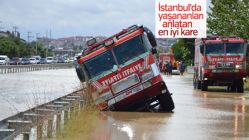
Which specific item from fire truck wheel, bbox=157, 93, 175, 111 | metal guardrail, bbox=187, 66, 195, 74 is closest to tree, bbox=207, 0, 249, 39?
fire truck wheel, bbox=157, 93, 175, 111

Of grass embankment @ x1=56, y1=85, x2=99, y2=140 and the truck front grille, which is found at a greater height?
the truck front grille

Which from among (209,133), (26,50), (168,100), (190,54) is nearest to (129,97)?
(168,100)

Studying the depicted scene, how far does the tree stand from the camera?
3782 centimetres

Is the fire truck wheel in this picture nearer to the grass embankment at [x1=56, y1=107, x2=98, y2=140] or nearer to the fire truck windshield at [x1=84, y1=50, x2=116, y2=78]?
the fire truck windshield at [x1=84, y1=50, x2=116, y2=78]

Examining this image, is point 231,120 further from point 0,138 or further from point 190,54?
point 190,54

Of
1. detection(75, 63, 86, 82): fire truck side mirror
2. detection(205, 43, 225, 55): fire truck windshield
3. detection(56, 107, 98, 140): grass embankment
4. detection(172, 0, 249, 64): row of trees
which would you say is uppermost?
detection(172, 0, 249, 64): row of trees

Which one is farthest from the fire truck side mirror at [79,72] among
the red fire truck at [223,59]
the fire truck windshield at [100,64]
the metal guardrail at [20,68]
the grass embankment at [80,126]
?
the metal guardrail at [20,68]

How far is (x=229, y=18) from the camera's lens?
1592 inches

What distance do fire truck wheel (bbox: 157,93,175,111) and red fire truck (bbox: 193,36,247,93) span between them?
1231 cm

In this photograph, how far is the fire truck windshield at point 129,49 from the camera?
19562 millimetres

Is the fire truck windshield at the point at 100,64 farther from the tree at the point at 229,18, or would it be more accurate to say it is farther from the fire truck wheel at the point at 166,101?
the tree at the point at 229,18

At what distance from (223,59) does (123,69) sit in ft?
45.7

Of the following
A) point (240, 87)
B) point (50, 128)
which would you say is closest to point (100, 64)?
point (50, 128)

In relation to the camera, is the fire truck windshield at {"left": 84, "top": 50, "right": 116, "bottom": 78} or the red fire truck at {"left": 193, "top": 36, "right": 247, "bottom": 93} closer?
the fire truck windshield at {"left": 84, "top": 50, "right": 116, "bottom": 78}
